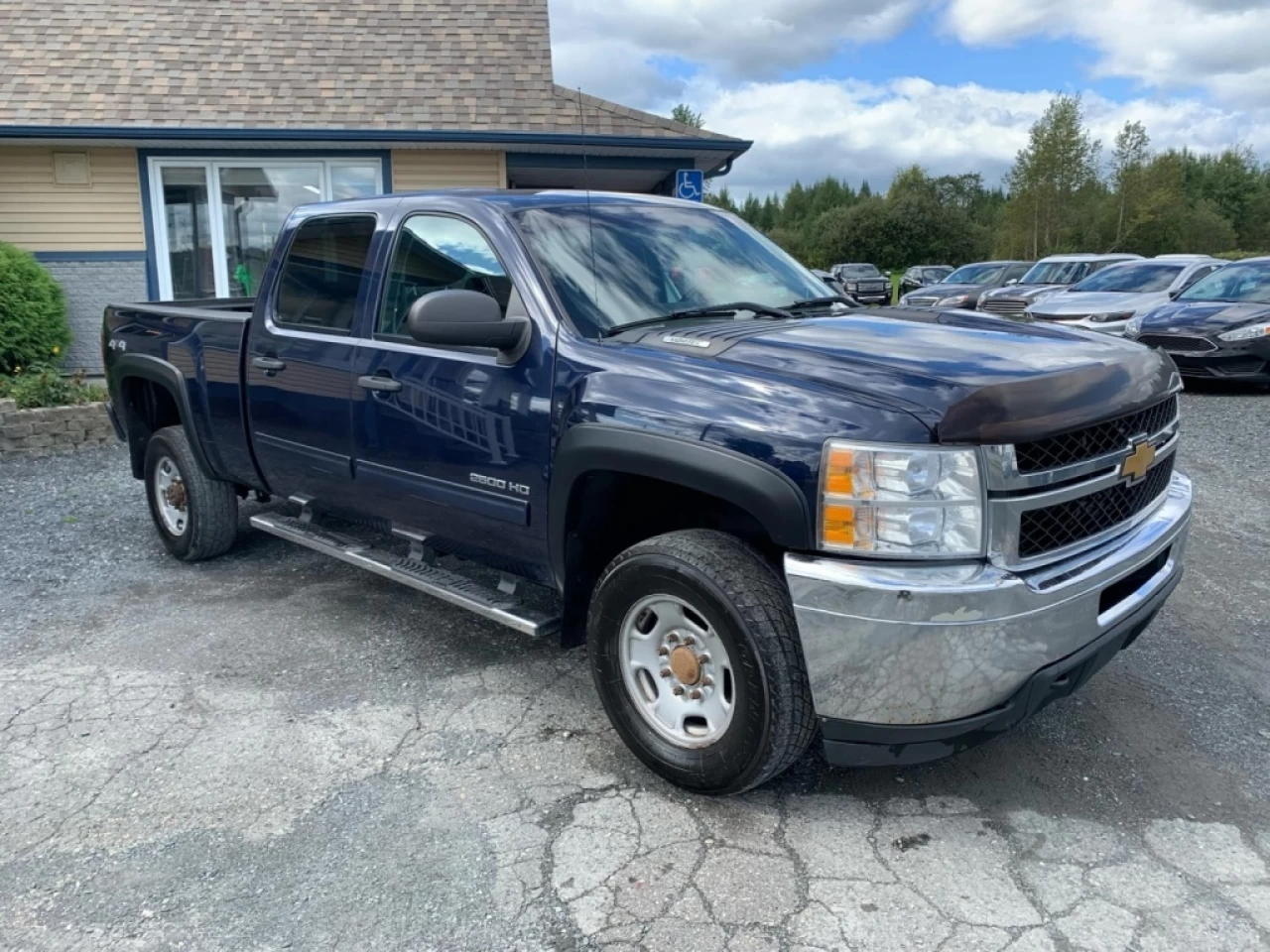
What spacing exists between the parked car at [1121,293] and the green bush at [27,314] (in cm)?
1212

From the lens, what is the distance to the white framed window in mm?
12422

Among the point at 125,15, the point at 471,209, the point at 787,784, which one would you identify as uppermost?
the point at 125,15

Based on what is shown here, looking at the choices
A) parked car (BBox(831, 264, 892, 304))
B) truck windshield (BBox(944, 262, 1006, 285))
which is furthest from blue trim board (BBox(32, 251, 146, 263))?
parked car (BBox(831, 264, 892, 304))

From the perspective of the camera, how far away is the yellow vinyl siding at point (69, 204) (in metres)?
12.0

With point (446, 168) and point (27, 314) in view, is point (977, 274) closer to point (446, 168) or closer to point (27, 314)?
point (446, 168)

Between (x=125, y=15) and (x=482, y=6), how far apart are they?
4.64 metres

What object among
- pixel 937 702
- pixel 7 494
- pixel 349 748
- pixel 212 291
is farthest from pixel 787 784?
pixel 212 291

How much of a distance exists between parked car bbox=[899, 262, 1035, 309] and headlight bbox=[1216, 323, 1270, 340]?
859 centimetres

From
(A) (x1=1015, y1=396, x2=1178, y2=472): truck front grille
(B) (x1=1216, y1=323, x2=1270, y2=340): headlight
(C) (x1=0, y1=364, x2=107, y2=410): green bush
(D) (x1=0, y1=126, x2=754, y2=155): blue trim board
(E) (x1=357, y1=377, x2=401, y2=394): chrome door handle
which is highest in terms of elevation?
(D) (x1=0, y1=126, x2=754, y2=155): blue trim board

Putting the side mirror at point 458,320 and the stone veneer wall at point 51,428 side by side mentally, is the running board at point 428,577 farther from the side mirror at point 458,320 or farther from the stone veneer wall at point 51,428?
the stone veneer wall at point 51,428

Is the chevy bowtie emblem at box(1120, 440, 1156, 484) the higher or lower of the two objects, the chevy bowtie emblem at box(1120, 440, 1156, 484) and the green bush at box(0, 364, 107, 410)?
the higher

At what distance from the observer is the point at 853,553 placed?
2746 mm

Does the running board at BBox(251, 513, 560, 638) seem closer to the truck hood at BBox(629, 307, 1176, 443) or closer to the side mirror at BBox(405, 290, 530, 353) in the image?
the side mirror at BBox(405, 290, 530, 353)

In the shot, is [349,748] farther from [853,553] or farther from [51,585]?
[51,585]
